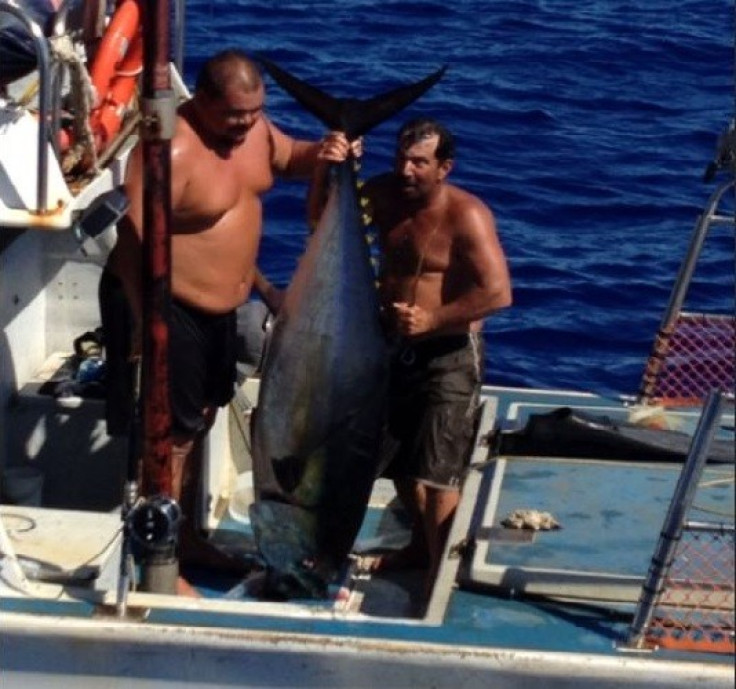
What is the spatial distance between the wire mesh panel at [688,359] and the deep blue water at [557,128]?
2626 millimetres

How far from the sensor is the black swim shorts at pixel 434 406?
21.8ft

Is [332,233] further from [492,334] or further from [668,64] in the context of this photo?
[668,64]

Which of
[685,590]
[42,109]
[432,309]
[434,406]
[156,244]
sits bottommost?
[434,406]

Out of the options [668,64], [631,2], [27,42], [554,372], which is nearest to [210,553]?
[27,42]

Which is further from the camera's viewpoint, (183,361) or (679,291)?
(679,291)

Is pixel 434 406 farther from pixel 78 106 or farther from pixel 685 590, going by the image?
pixel 78 106

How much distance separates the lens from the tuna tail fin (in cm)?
609

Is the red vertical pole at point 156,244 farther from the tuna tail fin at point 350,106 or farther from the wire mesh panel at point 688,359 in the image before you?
the wire mesh panel at point 688,359

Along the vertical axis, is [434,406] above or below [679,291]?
below

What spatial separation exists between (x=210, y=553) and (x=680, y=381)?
2.18 meters

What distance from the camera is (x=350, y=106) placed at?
20.0 feet

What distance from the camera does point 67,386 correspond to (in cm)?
735

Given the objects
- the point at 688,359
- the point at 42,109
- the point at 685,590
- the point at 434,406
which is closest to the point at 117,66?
the point at 42,109

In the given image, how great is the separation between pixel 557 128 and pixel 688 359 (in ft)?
27.8
